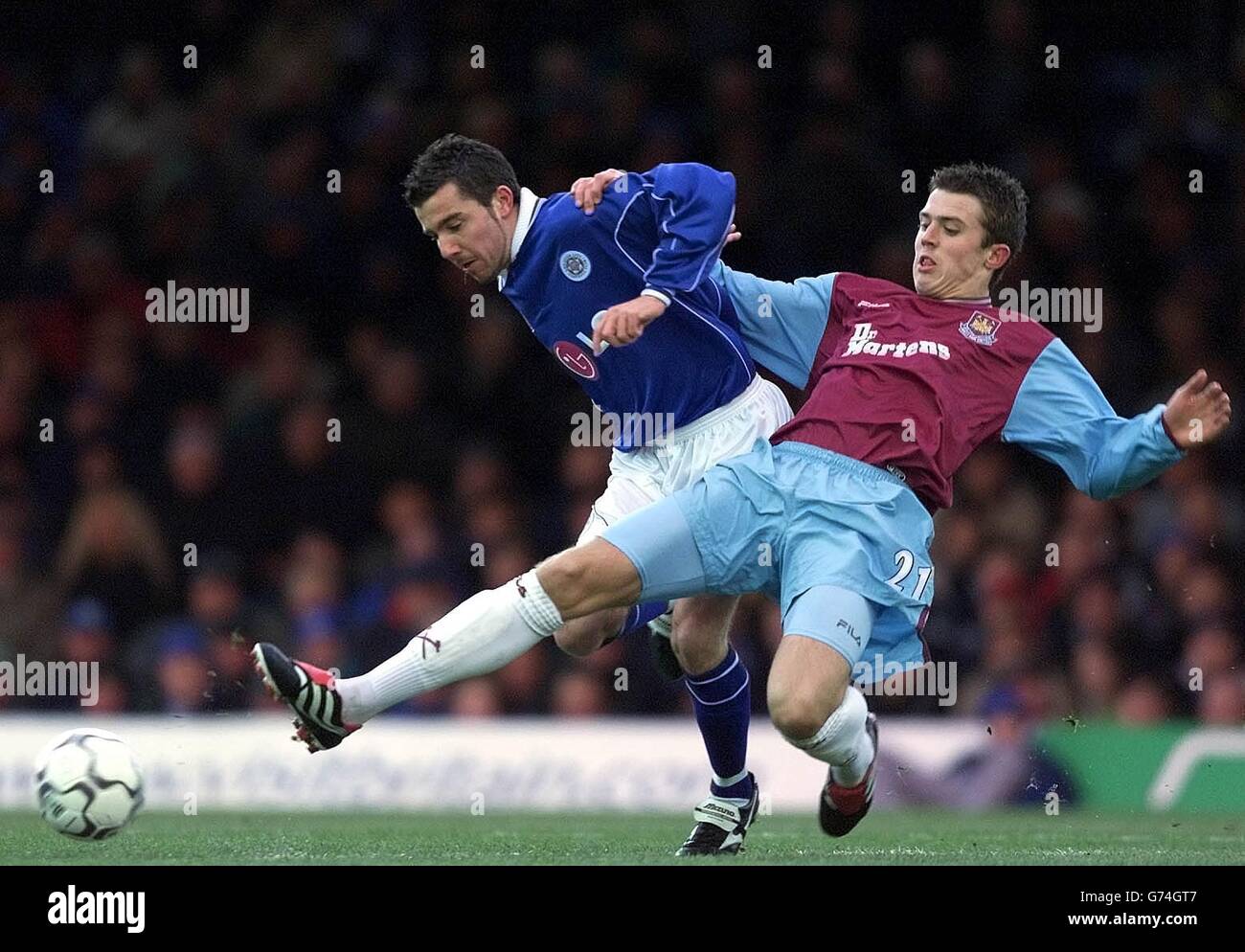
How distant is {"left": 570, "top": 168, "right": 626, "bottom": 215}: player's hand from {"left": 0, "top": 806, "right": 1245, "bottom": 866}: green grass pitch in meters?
1.94

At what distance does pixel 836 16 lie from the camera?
480 inches

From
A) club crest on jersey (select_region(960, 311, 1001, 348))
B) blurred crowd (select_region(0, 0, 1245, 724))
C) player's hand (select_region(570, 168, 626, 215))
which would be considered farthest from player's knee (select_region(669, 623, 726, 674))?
blurred crowd (select_region(0, 0, 1245, 724))

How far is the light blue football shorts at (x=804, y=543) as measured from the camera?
5496 millimetres

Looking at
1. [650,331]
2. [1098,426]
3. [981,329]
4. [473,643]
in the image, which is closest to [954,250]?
[981,329]

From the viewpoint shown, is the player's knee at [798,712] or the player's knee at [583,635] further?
the player's knee at [583,635]

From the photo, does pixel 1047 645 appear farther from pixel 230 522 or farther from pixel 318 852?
pixel 318 852

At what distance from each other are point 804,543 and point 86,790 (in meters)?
2.11

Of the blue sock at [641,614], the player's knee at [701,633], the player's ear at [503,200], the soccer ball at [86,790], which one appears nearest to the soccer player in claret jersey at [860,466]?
the player's ear at [503,200]

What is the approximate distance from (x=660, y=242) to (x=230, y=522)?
5.43 meters

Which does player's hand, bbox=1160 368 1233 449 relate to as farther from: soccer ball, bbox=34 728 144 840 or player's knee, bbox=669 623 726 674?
soccer ball, bbox=34 728 144 840

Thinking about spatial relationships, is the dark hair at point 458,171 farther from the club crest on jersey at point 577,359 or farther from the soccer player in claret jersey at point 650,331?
the club crest on jersey at point 577,359

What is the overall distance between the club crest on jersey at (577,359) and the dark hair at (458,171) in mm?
532

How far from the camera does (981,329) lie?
594 centimetres

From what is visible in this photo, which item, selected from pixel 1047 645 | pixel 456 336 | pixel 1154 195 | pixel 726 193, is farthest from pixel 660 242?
pixel 1154 195
